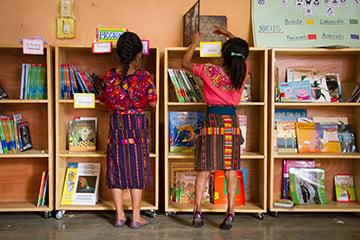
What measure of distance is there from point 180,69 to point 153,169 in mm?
845

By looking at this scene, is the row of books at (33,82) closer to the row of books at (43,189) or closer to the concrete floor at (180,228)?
the row of books at (43,189)

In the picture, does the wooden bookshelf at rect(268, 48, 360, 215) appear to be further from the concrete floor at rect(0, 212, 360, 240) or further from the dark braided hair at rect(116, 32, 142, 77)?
the dark braided hair at rect(116, 32, 142, 77)

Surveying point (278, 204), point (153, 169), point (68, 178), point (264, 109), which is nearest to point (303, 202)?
point (278, 204)

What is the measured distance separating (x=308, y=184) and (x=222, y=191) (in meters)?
0.70

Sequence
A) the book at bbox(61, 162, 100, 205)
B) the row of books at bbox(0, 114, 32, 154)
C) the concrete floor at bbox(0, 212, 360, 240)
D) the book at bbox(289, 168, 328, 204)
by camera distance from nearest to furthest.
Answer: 1. the concrete floor at bbox(0, 212, 360, 240)
2. the row of books at bbox(0, 114, 32, 154)
3. the book at bbox(61, 162, 100, 205)
4. the book at bbox(289, 168, 328, 204)

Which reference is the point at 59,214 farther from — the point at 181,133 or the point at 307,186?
the point at 307,186

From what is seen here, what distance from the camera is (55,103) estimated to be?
310cm

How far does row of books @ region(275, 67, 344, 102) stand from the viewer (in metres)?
3.26

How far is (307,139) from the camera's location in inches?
131

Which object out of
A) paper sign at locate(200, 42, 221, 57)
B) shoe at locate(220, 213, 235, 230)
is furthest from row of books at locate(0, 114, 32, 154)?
shoe at locate(220, 213, 235, 230)

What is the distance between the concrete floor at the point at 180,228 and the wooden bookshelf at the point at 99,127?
147 millimetres

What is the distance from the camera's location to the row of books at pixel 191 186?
3.33 m

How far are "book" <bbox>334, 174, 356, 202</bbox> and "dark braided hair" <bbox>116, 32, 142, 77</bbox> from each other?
6.40ft

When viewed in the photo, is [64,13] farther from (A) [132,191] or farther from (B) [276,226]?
(B) [276,226]
